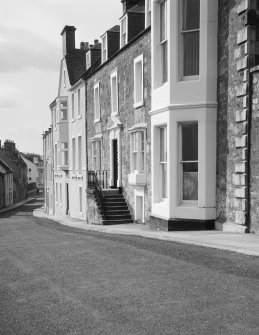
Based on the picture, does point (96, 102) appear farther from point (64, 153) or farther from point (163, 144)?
point (163, 144)

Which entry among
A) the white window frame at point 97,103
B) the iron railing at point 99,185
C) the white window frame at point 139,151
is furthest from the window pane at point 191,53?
the white window frame at point 97,103

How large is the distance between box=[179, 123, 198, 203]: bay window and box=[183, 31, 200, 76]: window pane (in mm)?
1786

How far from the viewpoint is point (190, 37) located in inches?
570

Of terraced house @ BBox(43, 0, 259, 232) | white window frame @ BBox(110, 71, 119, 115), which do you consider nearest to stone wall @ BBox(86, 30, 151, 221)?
terraced house @ BBox(43, 0, 259, 232)

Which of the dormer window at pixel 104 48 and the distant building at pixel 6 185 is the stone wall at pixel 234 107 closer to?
the dormer window at pixel 104 48

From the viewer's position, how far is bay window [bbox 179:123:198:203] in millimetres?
14430

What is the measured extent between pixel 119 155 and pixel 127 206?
9.01ft

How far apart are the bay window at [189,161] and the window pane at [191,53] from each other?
1.79 m

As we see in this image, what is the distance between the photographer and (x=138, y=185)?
2027 cm

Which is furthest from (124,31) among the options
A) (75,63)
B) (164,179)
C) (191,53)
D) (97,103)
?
(75,63)

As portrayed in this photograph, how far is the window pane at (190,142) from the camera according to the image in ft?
47.3

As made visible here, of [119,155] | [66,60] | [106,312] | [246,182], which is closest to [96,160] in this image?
[119,155]

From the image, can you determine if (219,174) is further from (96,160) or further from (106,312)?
(96,160)

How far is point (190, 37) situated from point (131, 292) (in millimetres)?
9832
